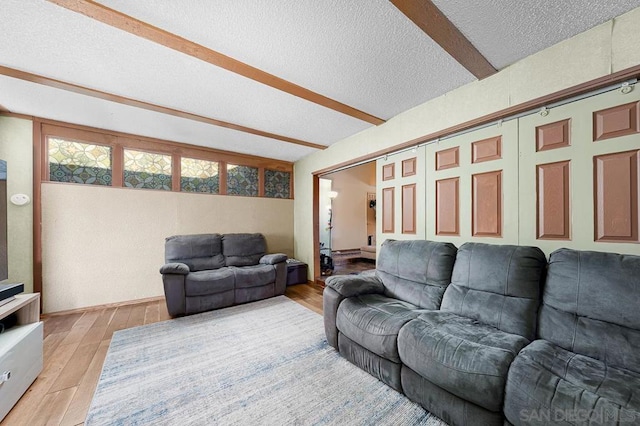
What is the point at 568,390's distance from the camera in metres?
1.01

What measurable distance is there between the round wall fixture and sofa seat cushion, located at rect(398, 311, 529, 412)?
173 inches

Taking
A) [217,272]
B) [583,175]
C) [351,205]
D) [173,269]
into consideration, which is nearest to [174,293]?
[173,269]

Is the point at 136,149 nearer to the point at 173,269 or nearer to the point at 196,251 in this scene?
the point at 196,251

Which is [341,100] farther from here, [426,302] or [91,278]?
[91,278]

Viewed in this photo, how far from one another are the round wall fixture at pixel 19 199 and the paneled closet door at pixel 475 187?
15.6 feet

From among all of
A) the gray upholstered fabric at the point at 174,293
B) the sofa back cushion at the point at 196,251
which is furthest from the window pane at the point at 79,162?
the gray upholstered fabric at the point at 174,293

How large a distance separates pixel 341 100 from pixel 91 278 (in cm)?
401

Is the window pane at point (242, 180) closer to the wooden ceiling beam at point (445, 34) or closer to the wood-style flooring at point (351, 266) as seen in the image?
the wood-style flooring at point (351, 266)

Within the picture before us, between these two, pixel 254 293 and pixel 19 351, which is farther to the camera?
pixel 254 293

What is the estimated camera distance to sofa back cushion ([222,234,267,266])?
12.8ft

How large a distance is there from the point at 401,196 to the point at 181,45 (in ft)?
8.34

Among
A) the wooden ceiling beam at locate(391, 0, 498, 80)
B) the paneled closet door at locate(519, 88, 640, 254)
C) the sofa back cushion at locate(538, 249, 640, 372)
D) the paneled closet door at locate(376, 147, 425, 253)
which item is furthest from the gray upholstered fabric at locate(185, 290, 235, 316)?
the wooden ceiling beam at locate(391, 0, 498, 80)

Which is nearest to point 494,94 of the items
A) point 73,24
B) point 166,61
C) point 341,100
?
point 341,100

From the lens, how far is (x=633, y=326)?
123 cm
